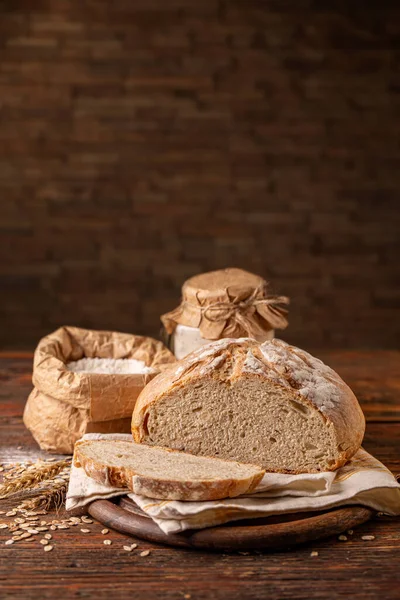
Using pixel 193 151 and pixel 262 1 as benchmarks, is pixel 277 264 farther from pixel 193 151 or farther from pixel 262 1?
pixel 262 1

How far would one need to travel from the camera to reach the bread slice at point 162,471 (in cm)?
156

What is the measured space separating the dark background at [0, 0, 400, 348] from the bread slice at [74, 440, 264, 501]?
262cm

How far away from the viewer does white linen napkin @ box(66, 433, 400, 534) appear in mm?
1543

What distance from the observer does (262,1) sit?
13.5 ft

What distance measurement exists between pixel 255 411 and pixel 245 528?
0.93ft

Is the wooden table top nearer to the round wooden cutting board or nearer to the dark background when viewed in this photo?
the round wooden cutting board

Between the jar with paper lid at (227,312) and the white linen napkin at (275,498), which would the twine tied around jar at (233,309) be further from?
the white linen napkin at (275,498)

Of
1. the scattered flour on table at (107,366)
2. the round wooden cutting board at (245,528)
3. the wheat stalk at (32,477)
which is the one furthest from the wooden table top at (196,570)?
the scattered flour on table at (107,366)

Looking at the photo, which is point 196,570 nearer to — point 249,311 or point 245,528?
point 245,528

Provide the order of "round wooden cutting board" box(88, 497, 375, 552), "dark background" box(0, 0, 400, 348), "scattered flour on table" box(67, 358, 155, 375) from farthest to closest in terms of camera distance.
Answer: "dark background" box(0, 0, 400, 348), "scattered flour on table" box(67, 358, 155, 375), "round wooden cutting board" box(88, 497, 375, 552)

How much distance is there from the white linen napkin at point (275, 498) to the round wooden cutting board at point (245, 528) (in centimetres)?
2

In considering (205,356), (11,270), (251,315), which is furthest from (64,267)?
(205,356)

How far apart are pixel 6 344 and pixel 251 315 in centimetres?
252

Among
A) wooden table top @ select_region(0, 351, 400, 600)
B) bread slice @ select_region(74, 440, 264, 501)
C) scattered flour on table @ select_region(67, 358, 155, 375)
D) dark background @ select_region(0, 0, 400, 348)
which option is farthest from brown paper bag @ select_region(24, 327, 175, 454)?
dark background @ select_region(0, 0, 400, 348)
